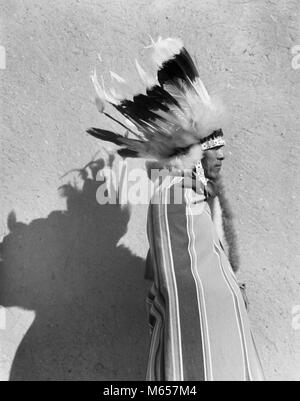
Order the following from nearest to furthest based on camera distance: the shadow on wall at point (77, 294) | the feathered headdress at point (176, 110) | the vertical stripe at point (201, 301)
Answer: the vertical stripe at point (201, 301)
the feathered headdress at point (176, 110)
the shadow on wall at point (77, 294)

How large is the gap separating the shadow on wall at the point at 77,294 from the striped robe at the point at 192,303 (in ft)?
2.31

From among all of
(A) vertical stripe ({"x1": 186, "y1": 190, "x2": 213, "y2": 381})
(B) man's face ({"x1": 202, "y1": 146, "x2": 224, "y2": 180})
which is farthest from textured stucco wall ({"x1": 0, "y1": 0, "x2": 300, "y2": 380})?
Result: (A) vertical stripe ({"x1": 186, "y1": 190, "x2": 213, "y2": 381})

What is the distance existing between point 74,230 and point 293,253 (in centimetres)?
119

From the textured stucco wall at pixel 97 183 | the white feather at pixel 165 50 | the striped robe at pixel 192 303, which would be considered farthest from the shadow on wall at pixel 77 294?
the white feather at pixel 165 50

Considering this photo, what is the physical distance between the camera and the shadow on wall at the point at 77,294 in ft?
9.32

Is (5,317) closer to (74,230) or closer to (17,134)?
(74,230)

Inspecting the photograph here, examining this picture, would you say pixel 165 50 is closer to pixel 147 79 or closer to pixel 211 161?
pixel 147 79

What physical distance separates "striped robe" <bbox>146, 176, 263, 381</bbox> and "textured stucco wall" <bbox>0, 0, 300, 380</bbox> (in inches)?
29.6

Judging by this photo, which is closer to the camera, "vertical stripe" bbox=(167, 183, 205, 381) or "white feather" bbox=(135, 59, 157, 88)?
"vertical stripe" bbox=(167, 183, 205, 381)

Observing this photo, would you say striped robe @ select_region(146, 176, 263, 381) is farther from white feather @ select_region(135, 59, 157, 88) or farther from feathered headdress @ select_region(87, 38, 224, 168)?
white feather @ select_region(135, 59, 157, 88)

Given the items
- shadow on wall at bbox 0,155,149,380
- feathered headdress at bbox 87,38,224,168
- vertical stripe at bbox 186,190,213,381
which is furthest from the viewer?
shadow on wall at bbox 0,155,149,380

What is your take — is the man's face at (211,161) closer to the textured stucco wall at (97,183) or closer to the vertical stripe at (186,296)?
the vertical stripe at (186,296)

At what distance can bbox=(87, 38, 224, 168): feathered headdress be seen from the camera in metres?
2.21
